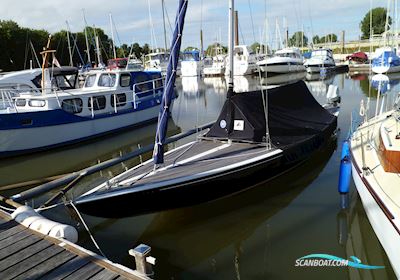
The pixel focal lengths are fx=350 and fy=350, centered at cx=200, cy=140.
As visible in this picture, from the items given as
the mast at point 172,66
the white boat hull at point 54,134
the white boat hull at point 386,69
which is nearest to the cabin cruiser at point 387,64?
the white boat hull at point 386,69

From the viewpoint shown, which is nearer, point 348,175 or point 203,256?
point 203,256

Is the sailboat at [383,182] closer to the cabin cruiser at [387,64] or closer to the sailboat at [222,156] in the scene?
the sailboat at [222,156]

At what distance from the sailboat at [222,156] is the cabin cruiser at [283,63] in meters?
32.0

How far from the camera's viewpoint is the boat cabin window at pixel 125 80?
1636 centimetres

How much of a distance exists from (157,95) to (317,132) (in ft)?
35.5

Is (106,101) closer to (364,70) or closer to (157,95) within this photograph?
(157,95)

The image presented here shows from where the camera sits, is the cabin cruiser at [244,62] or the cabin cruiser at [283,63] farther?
the cabin cruiser at [244,62]

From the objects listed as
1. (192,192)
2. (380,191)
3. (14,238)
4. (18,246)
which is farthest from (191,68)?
(18,246)

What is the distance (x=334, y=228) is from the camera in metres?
6.62

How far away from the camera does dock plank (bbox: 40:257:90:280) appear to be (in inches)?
166

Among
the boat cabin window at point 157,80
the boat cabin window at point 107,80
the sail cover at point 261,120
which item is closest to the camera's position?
the sail cover at point 261,120

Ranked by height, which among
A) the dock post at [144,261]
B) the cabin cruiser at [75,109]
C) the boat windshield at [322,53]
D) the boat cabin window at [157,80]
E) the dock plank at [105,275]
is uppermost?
the boat windshield at [322,53]

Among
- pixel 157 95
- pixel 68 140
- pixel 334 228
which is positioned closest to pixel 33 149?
pixel 68 140

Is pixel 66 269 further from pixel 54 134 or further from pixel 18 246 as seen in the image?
pixel 54 134
